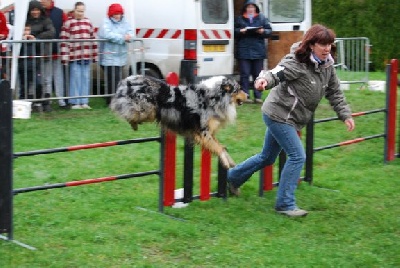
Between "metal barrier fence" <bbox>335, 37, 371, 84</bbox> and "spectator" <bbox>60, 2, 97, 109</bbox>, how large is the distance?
6.02 metres

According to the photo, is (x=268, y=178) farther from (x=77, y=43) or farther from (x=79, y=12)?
(x=79, y=12)

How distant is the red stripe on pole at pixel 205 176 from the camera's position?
733 centimetres

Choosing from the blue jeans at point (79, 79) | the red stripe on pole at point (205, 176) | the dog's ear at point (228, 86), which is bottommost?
the red stripe on pole at point (205, 176)

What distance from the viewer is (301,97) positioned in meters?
6.96

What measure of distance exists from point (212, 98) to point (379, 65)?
50.7 feet

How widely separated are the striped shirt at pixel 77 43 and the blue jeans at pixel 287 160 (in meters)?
5.21

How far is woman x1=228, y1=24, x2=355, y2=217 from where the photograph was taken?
684 centimetres

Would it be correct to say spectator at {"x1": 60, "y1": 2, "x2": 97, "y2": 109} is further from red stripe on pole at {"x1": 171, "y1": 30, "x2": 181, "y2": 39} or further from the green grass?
the green grass

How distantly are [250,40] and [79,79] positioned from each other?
303 centimetres

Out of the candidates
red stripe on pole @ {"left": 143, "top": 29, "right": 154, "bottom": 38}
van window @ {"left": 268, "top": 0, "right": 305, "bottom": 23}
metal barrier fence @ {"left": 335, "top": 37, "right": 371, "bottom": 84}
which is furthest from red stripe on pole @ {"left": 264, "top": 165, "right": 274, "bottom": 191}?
metal barrier fence @ {"left": 335, "top": 37, "right": 371, "bottom": 84}

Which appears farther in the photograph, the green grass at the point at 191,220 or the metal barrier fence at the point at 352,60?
the metal barrier fence at the point at 352,60

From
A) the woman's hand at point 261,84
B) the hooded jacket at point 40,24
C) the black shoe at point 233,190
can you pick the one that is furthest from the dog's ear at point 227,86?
the hooded jacket at point 40,24

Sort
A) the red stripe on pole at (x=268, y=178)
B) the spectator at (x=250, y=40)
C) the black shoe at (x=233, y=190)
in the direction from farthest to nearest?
1. the spectator at (x=250, y=40)
2. the red stripe on pole at (x=268, y=178)
3. the black shoe at (x=233, y=190)

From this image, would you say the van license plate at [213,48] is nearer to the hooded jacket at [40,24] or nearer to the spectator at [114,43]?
the spectator at [114,43]
